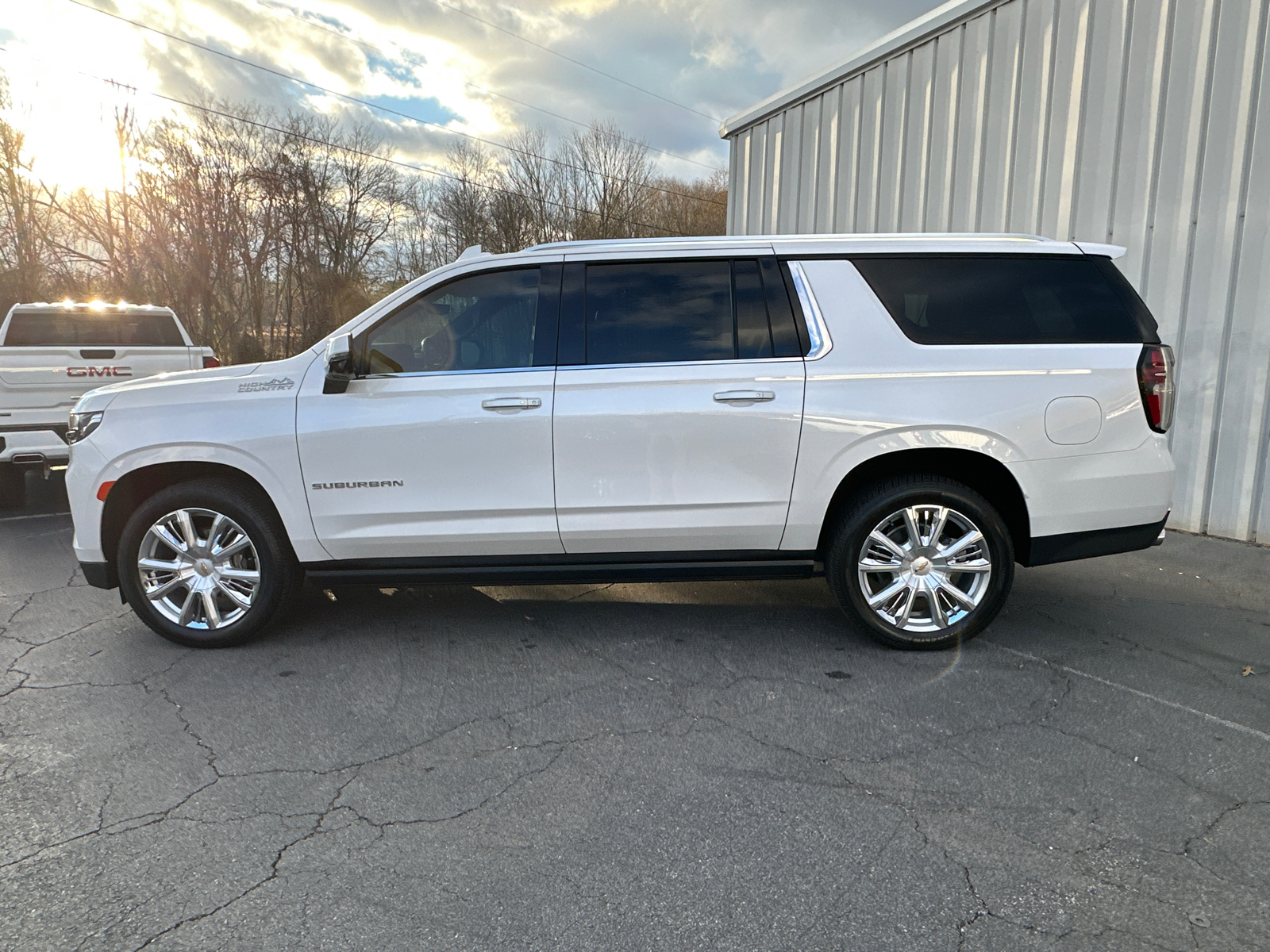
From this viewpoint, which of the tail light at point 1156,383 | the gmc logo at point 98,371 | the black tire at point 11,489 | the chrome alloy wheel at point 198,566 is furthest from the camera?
the black tire at point 11,489

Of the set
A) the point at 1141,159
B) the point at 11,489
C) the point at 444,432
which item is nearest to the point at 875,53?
the point at 1141,159

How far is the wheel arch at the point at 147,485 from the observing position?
4.12m

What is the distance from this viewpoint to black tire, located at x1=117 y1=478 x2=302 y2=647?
4082 millimetres

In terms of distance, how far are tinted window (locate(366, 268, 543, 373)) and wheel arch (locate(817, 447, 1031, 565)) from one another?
1.68 meters

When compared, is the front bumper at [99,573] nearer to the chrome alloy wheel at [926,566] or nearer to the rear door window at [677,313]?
the rear door window at [677,313]

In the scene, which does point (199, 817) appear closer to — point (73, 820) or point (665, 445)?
point (73, 820)

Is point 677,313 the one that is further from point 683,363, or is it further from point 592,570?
point 592,570

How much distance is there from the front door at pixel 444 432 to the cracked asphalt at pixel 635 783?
63 centimetres

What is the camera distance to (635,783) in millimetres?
2889

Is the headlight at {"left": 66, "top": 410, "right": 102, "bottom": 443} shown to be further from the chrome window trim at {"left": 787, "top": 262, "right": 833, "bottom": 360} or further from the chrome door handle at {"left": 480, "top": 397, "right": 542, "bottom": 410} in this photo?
the chrome window trim at {"left": 787, "top": 262, "right": 833, "bottom": 360}

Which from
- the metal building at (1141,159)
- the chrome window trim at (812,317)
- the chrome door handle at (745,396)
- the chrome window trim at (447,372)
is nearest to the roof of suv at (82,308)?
the chrome window trim at (447,372)

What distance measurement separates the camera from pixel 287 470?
4027mm

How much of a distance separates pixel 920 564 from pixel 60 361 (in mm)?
7641

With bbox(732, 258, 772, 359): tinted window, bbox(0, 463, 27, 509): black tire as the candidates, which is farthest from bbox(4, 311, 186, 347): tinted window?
bbox(732, 258, 772, 359): tinted window
